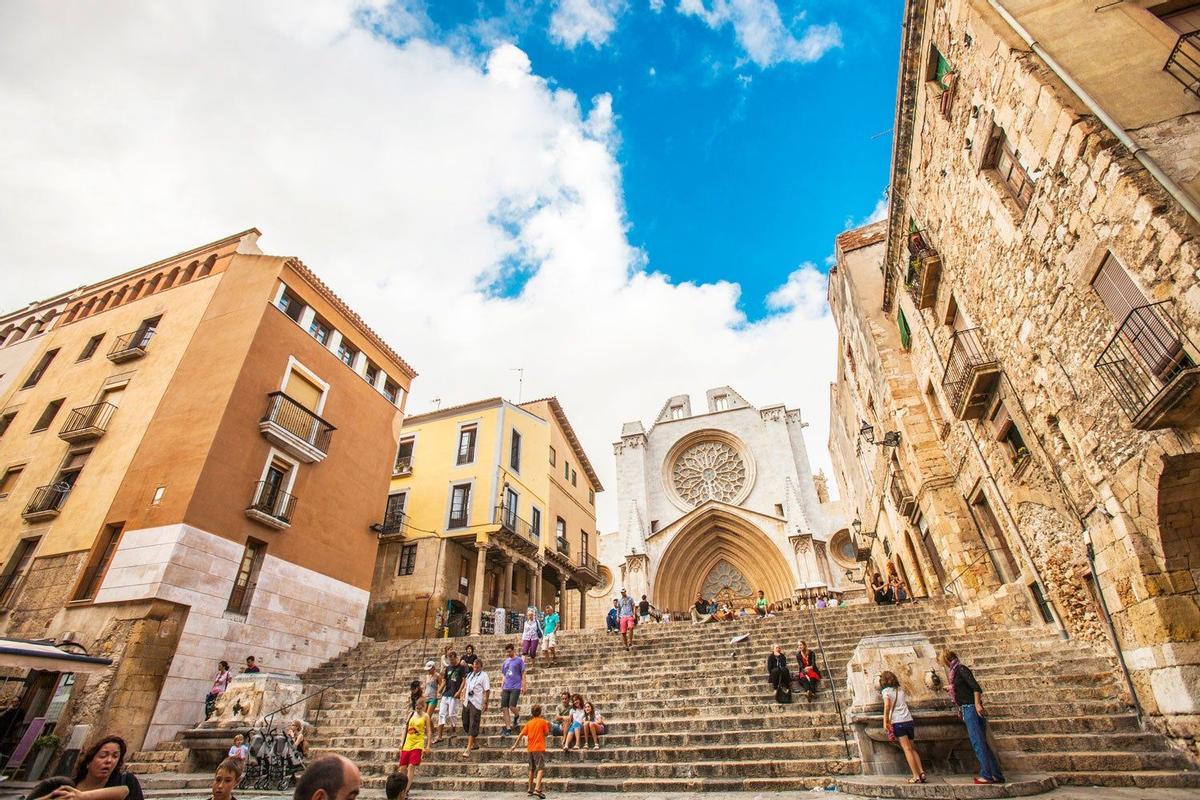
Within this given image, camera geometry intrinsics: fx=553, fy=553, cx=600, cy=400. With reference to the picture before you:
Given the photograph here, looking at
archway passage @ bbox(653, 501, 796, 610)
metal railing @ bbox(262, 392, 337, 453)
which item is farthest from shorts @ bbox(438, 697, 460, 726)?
archway passage @ bbox(653, 501, 796, 610)

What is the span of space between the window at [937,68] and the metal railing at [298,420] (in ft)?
49.9

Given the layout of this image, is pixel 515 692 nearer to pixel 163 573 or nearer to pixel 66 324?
pixel 163 573

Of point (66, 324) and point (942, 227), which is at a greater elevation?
point (66, 324)

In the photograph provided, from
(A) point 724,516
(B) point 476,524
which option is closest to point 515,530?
(B) point 476,524

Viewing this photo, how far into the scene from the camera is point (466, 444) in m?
22.5

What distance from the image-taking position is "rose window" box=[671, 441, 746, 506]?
103 feet

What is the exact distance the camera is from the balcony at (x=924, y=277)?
1020 cm

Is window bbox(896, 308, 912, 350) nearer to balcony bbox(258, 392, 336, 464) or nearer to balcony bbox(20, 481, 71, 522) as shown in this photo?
balcony bbox(258, 392, 336, 464)

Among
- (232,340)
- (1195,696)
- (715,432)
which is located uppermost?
(715,432)

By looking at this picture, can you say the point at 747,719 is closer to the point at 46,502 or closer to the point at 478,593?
the point at 478,593

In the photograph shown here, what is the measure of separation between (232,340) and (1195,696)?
17759 mm

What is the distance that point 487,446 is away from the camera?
21906 millimetres

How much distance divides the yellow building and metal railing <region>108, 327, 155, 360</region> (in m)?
8.08

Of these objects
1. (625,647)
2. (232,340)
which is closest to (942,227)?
(625,647)
